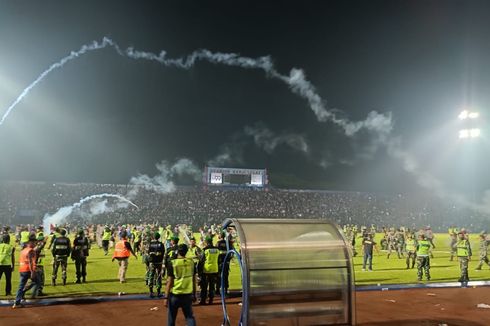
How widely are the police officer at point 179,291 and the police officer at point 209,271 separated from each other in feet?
15.5

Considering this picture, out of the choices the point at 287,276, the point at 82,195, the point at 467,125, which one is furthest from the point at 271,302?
the point at 82,195

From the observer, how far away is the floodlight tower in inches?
1741

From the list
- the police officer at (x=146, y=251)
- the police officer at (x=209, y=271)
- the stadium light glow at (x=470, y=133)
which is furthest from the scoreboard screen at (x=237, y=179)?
the police officer at (x=209, y=271)

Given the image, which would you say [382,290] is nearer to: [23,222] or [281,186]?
[23,222]

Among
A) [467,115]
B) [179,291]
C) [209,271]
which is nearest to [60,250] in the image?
[209,271]

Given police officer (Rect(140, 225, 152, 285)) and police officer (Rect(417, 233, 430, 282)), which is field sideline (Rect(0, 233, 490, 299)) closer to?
police officer (Rect(140, 225, 152, 285))

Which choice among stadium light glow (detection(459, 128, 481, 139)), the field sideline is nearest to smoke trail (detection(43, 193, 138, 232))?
the field sideline

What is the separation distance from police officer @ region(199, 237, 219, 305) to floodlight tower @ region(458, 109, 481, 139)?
40951 millimetres

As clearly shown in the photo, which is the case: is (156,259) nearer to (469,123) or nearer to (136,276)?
(136,276)

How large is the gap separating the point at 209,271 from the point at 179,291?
5.11 metres

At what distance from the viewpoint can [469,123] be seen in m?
44.5

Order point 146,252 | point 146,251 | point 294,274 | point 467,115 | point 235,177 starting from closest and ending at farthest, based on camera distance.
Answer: point 294,274, point 146,252, point 146,251, point 467,115, point 235,177

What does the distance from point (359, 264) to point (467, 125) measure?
29.2 metres

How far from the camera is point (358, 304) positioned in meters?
12.4
